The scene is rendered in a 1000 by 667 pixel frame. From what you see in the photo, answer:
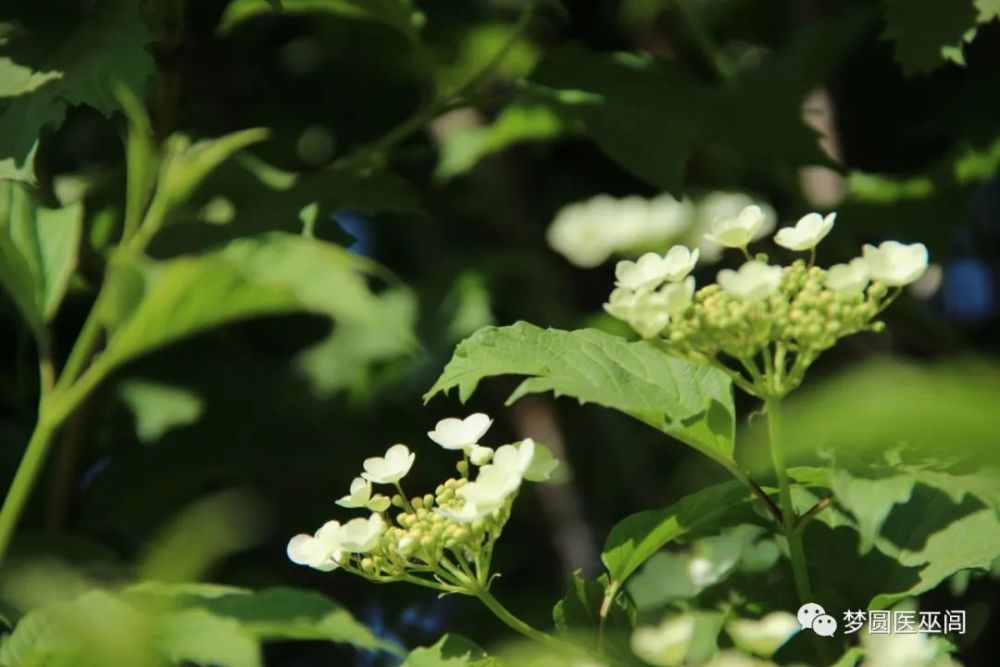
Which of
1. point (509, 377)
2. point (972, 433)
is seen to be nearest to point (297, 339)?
point (509, 377)

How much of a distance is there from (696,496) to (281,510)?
3.19 ft

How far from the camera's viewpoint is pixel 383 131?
204cm

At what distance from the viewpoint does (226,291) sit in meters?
1.10

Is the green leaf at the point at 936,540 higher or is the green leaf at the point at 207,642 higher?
the green leaf at the point at 936,540

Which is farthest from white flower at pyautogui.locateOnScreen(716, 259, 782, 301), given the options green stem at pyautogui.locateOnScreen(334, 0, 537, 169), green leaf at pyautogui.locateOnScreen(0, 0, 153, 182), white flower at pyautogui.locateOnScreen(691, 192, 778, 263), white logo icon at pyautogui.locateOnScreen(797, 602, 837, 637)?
white flower at pyautogui.locateOnScreen(691, 192, 778, 263)

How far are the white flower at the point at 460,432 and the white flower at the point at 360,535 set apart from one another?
0.08 meters

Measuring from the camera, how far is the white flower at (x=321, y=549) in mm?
852

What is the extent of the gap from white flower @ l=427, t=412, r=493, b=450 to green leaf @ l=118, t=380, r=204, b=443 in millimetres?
640

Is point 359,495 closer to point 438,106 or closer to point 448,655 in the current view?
point 448,655

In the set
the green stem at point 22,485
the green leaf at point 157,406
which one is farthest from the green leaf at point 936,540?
the green leaf at point 157,406

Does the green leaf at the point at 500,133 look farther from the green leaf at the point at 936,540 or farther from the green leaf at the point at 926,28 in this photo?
the green leaf at the point at 936,540

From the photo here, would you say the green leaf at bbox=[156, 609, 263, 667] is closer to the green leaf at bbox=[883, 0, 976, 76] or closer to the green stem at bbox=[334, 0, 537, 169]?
the green stem at bbox=[334, 0, 537, 169]

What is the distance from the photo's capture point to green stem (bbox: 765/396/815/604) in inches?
31.6

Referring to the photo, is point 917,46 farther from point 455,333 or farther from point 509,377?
point 509,377
